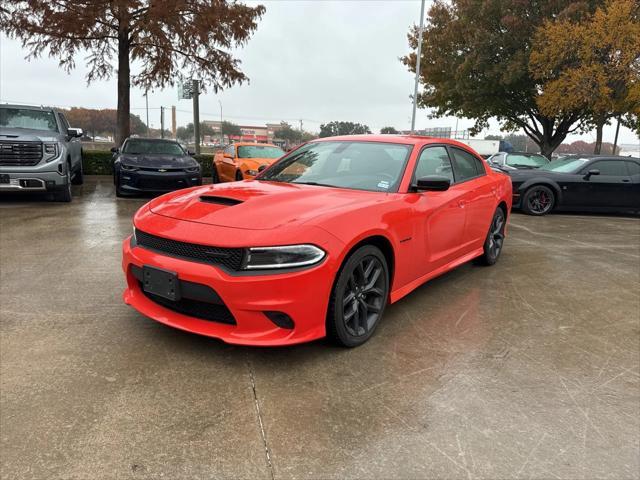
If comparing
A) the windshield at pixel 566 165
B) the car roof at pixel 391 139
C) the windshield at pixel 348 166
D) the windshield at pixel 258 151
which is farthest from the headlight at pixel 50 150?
the windshield at pixel 566 165

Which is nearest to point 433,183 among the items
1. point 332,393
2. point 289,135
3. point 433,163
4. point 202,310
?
point 433,163

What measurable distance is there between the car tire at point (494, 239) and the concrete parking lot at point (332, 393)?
0.87 m

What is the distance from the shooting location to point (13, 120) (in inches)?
356

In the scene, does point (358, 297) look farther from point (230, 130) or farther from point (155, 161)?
point (230, 130)

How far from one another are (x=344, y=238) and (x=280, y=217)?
16.4 inches

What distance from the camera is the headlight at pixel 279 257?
2.65m

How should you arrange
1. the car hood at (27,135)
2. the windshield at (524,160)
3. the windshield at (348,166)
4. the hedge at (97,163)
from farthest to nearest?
the hedge at (97,163)
the windshield at (524,160)
the car hood at (27,135)
the windshield at (348,166)

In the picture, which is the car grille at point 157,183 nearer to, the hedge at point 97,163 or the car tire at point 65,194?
the car tire at point 65,194

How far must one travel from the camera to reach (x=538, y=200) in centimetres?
995

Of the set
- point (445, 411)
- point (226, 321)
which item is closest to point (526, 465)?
point (445, 411)

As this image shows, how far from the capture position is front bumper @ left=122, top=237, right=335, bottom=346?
8.59 ft

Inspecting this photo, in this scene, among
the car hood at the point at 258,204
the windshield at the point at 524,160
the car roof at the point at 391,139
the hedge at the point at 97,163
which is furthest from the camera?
the hedge at the point at 97,163

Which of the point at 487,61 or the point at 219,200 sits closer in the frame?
the point at 219,200

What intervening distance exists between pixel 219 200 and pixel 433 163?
1951 mm
